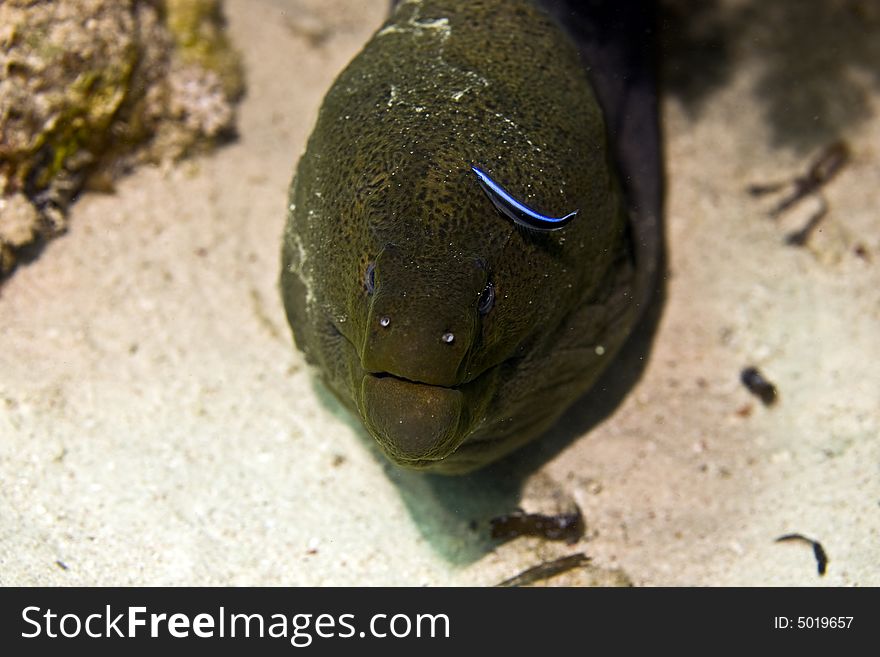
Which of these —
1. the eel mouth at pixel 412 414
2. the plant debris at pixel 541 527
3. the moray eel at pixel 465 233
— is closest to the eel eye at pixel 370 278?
the moray eel at pixel 465 233

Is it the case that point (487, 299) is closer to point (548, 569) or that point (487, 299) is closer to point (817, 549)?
point (548, 569)

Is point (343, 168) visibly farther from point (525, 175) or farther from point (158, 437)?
Result: point (158, 437)

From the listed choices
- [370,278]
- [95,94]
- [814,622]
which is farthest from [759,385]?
[95,94]

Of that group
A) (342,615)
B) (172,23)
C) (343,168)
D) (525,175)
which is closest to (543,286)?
(525,175)

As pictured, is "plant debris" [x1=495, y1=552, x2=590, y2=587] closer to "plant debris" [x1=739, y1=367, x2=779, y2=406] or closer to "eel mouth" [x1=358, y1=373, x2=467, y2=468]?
"eel mouth" [x1=358, y1=373, x2=467, y2=468]

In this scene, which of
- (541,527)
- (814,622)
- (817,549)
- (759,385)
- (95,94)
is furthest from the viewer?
(95,94)

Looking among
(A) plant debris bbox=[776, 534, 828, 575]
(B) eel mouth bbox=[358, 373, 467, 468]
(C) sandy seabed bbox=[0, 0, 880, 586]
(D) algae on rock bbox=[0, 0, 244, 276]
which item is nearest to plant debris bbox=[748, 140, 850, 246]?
(C) sandy seabed bbox=[0, 0, 880, 586]

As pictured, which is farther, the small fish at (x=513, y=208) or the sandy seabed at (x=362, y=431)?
the sandy seabed at (x=362, y=431)

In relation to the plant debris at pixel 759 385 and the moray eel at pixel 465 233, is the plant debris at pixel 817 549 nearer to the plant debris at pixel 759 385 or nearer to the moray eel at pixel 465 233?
the plant debris at pixel 759 385
